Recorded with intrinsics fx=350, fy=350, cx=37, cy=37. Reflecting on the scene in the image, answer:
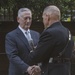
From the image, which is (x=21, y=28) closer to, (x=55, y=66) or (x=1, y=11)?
(x=55, y=66)

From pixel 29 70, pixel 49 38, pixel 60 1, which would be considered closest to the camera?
pixel 49 38

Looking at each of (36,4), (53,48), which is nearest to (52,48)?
(53,48)

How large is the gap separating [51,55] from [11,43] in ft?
3.24

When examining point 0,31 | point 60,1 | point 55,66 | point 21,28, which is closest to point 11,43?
point 21,28

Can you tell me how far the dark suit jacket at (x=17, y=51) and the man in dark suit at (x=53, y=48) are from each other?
55 centimetres

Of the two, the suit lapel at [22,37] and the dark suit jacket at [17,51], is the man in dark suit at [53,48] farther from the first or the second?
the suit lapel at [22,37]

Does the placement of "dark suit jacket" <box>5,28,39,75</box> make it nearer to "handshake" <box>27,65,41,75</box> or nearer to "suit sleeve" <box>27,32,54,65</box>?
"handshake" <box>27,65,41,75</box>

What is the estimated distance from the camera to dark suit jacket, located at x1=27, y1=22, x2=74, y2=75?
4.64 m

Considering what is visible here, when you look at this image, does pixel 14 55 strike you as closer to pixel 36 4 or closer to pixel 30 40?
pixel 30 40

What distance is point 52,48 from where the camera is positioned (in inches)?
183

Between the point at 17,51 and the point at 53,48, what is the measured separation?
947mm

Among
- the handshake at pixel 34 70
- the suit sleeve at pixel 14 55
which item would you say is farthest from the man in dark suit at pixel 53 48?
the suit sleeve at pixel 14 55

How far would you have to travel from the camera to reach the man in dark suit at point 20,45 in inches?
213

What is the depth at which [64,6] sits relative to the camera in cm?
942
